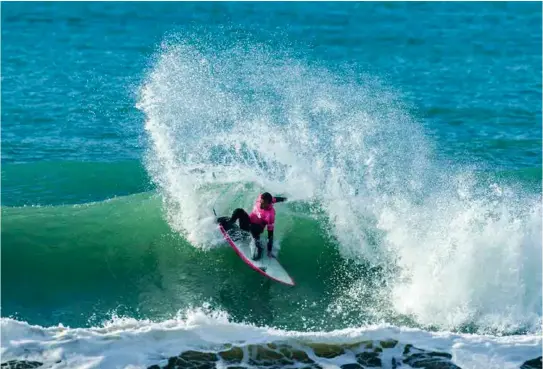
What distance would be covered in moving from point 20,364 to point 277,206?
621 cm

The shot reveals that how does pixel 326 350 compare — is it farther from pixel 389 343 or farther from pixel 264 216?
pixel 264 216

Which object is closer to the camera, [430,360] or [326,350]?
[430,360]

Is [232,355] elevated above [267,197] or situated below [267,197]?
below

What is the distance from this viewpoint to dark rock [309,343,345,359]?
1088 centimetres

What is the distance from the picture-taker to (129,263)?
44.4 ft

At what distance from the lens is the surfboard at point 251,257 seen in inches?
511

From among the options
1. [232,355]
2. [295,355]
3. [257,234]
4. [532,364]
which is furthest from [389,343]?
[257,234]

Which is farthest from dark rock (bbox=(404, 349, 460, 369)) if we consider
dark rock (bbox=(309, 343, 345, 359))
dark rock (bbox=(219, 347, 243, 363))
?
dark rock (bbox=(219, 347, 243, 363))

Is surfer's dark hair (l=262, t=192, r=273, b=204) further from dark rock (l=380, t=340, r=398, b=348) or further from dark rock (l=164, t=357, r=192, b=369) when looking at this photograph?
dark rock (l=164, t=357, r=192, b=369)

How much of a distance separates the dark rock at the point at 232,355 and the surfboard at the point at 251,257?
90.3 inches

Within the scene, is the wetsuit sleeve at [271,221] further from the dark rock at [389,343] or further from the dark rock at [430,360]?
the dark rock at [430,360]

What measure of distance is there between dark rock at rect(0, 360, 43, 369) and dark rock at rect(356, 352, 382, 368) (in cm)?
422

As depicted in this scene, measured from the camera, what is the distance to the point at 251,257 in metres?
13.2

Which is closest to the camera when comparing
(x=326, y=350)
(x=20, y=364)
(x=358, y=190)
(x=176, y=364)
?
(x=20, y=364)
